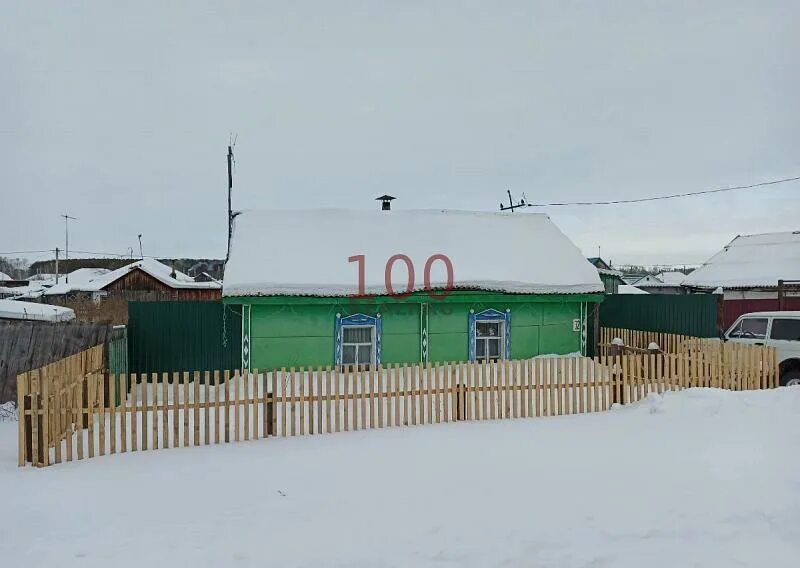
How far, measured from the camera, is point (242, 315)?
14.9m

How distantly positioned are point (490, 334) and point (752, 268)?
84.8 ft

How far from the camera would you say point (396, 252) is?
56.0 ft

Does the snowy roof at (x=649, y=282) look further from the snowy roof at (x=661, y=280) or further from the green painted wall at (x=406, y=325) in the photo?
the green painted wall at (x=406, y=325)

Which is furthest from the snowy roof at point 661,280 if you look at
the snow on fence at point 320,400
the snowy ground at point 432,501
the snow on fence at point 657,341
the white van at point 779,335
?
the snowy ground at point 432,501

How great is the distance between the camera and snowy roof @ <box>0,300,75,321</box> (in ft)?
45.6

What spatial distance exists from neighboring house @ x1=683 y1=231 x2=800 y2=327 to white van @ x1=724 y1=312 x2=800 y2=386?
16923 millimetres

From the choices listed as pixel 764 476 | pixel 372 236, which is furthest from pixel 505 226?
pixel 764 476

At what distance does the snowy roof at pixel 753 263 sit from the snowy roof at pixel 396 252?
1954 centimetres

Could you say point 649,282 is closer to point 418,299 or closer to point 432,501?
point 418,299

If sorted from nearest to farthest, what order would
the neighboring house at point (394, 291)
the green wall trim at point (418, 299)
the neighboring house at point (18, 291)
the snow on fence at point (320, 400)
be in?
the snow on fence at point (320, 400), the green wall trim at point (418, 299), the neighboring house at point (394, 291), the neighboring house at point (18, 291)

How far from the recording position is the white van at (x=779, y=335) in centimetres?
1300

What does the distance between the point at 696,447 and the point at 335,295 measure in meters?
9.24

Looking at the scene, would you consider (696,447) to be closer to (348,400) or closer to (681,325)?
(348,400)

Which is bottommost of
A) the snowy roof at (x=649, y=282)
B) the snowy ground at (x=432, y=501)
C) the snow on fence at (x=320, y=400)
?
the snowy ground at (x=432, y=501)
